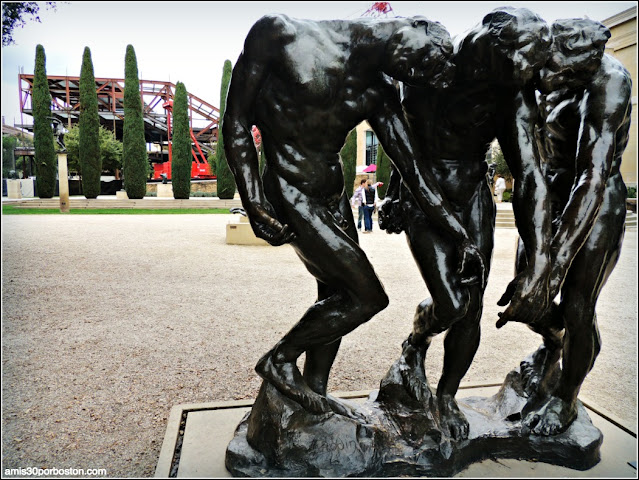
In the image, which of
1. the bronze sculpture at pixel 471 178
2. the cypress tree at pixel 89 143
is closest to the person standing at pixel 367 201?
the bronze sculpture at pixel 471 178

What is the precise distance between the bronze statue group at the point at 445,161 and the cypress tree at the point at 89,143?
28.9 metres

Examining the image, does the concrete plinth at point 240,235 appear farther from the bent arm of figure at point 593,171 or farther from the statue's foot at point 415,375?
the bent arm of figure at point 593,171

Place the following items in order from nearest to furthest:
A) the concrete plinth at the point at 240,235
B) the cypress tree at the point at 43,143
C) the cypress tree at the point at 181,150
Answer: the concrete plinth at the point at 240,235, the cypress tree at the point at 43,143, the cypress tree at the point at 181,150

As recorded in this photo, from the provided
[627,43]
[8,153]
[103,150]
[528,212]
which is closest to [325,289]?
[528,212]

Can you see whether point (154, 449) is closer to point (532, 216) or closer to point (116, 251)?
point (532, 216)

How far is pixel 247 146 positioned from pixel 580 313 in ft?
6.79

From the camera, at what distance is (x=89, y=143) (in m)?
28.9

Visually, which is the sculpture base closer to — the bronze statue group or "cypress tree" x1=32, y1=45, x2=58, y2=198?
the bronze statue group

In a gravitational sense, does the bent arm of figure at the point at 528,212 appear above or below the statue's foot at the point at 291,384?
above

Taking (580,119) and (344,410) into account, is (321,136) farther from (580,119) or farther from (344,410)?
(344,410)

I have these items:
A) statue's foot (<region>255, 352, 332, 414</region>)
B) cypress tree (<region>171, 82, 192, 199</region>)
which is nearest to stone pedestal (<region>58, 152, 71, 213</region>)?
cypress tree (<region>171, 82, 192, 199</region>)

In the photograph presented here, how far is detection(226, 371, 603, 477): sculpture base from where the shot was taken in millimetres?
2648

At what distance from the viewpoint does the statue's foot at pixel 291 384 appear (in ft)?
8.98

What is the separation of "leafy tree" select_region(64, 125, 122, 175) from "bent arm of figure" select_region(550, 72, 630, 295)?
41639 mm
